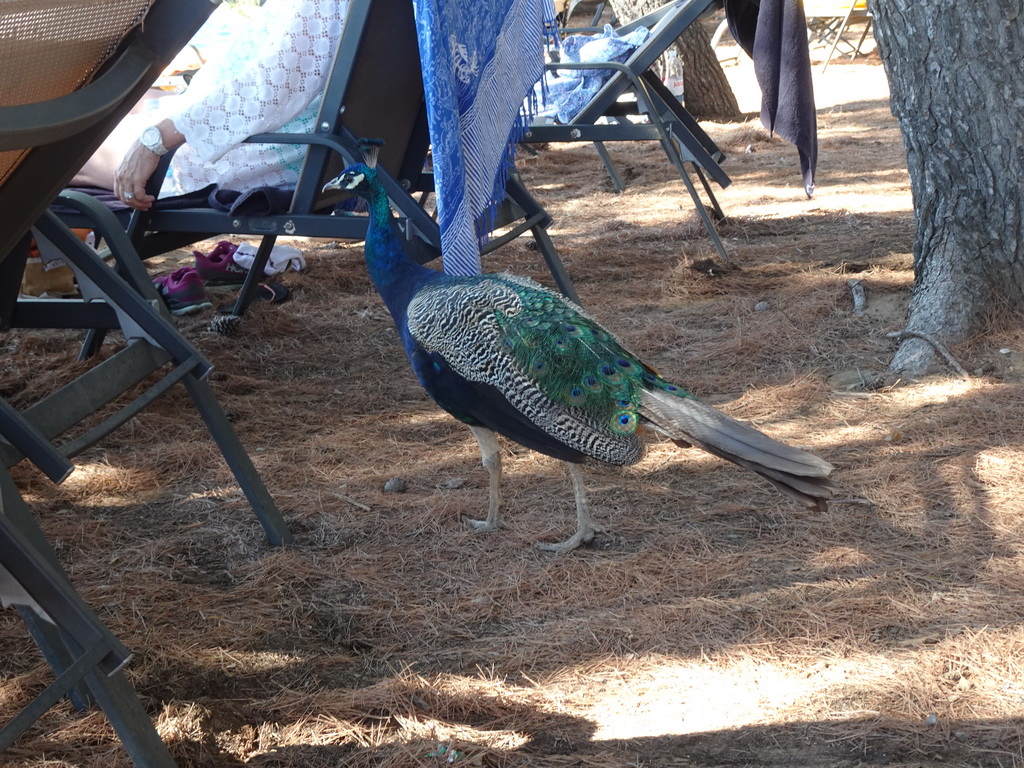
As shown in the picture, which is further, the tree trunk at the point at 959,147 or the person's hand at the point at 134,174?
the person's hand at the point at 134,174

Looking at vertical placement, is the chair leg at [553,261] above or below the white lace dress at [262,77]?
below

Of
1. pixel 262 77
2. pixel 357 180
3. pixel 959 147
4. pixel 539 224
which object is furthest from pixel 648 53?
pixel 357 180

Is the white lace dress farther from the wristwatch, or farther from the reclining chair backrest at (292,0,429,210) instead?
the reclining chair backrest at (292,0,429,210)

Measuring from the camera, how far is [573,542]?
2.85 m

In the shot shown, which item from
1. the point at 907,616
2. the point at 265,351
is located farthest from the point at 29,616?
the point at 265,351

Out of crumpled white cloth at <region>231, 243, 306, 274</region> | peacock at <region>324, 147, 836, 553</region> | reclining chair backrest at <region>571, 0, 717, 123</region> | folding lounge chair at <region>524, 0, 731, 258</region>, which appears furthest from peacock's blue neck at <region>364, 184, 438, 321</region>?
reclining chair backrest at <region>571, 0, 717, 123</region>

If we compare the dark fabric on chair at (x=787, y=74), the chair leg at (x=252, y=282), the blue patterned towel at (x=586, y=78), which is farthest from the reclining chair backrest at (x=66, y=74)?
the blue patterned towel at (x=586, y=78)

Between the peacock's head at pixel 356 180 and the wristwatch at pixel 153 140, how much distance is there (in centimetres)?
92

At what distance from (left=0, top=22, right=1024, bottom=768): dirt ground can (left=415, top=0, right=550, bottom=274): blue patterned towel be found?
0.86m

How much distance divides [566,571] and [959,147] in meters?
2.30

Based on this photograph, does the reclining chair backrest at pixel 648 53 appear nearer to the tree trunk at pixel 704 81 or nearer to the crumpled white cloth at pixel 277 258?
the crumpled white cloth at pixel 277 258

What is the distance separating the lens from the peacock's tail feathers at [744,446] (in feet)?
7.95

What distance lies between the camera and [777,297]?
466cm

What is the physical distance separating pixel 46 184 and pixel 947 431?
9.17ft
